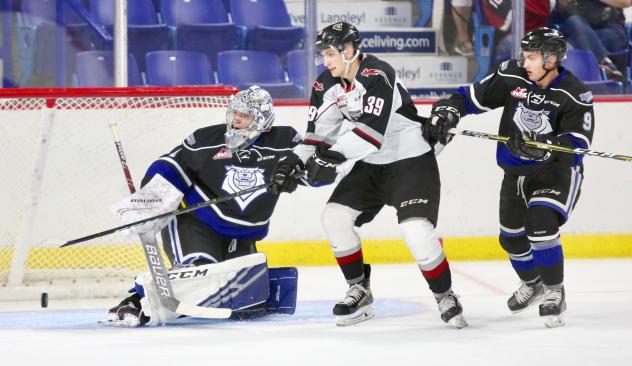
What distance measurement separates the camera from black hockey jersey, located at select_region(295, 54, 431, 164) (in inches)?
154

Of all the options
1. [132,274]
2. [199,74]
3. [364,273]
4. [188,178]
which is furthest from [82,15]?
[364,273]

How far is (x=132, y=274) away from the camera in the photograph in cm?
508

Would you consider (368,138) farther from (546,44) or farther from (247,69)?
(247,69)

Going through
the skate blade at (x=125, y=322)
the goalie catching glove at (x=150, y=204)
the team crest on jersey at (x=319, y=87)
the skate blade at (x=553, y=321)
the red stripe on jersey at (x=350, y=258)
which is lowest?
the skate blade at (x=125, y=322)

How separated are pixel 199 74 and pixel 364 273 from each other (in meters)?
2.48

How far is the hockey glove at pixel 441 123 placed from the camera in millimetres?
3977

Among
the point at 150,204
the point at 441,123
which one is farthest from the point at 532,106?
the point at 150,204

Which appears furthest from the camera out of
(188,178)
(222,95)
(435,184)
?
(222,95)

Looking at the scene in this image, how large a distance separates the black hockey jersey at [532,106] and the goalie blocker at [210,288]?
0.91 metres

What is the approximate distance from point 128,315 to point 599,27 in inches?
140

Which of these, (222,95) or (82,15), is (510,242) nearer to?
(222,95)

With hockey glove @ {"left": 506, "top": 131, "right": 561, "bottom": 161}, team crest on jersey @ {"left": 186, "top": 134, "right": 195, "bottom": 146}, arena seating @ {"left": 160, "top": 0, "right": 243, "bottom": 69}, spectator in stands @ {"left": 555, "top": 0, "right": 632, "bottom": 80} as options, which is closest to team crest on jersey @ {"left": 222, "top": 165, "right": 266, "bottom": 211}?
team crest on jersey @ {"left": 186, "top": 134, "right": 195, "bottom": 146}

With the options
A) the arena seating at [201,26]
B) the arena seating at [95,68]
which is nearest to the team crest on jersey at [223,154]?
the arena seating at [95,68]

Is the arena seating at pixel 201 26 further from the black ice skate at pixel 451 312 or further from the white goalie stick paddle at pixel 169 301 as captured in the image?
the black ice skate at pixel 451 312
